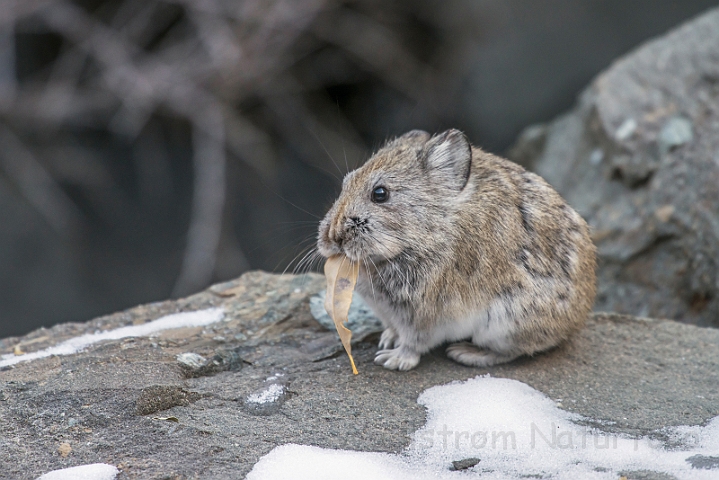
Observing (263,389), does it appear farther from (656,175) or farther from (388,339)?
(656,175)

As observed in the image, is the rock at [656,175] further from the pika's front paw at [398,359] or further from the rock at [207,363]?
the rock at [207,363]

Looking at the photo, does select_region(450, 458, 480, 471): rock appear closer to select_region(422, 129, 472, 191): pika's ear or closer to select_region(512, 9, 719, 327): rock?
select_region(422, 129, 472, 191): pika's ear

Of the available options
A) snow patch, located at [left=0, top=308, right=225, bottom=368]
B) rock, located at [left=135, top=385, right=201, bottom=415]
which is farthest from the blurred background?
rock, located at [left=135, top=385, right=201, bottom=415]

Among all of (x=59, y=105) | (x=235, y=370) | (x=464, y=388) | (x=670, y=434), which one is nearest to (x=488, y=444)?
(x=464, y=388)

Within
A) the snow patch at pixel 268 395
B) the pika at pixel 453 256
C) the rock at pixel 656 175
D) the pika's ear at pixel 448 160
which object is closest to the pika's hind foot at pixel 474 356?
the pika at pixel 453 256

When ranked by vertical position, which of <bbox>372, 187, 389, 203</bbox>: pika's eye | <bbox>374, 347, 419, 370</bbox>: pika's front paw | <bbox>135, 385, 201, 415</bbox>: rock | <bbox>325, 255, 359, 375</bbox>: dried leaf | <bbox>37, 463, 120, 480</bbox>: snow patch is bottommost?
<bbox>37, 463, 120, 480</bbox>: snow patch
